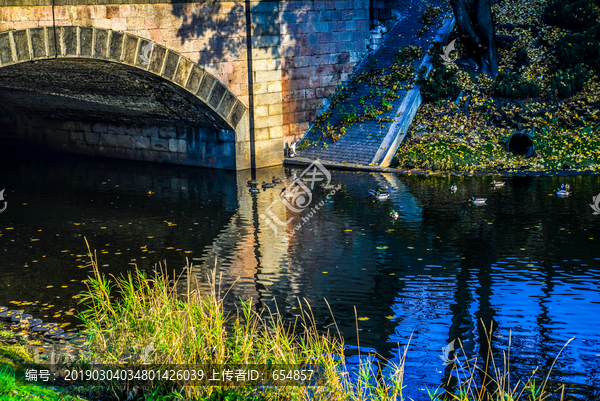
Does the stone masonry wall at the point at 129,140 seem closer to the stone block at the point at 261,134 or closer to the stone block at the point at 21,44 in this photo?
the stone block at the point at 261,134

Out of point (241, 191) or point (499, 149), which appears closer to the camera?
point (241, 191)

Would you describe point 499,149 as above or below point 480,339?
above

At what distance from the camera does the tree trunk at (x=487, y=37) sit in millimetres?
22172

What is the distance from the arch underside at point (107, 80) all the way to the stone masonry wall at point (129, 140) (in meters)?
0.44

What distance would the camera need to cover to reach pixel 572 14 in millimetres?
23453

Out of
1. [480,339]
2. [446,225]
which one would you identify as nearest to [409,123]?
[446,225]

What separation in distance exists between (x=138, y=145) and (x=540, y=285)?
15964mm

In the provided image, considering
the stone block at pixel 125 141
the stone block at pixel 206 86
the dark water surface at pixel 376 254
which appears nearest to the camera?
the dark water surface at pixel 376 254

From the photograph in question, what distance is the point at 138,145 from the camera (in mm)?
22938

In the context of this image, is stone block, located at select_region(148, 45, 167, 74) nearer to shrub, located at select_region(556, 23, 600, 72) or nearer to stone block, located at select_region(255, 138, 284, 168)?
stone block, located at select_region(255, 138, 284, 168)

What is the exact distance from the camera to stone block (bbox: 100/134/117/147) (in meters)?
23.7

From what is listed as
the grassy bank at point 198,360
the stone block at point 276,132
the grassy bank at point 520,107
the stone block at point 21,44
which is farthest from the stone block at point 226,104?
the grassy bank at point 198,360

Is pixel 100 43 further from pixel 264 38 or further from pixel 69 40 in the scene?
pixel 264 38

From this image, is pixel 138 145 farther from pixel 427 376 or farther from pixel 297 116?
pixel 427 376
